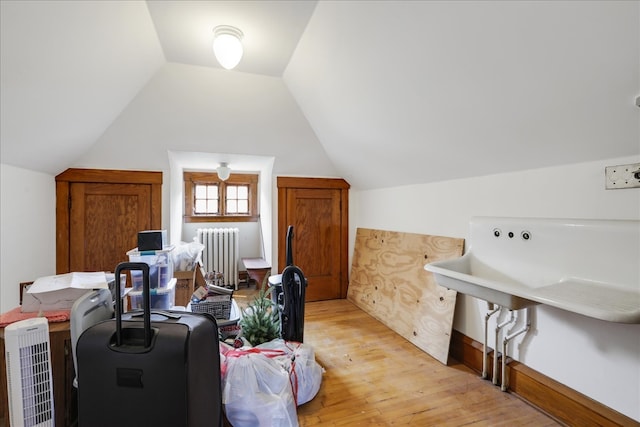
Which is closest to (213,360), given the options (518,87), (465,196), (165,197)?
(518,87)

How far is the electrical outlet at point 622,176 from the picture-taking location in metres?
1.29

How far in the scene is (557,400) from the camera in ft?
5.17

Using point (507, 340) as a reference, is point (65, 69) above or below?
above

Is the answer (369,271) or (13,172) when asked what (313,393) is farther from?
(13,172)

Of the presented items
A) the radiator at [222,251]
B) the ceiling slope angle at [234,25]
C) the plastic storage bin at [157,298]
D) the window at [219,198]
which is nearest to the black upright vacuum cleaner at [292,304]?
the plastic storage bin at [157,298]

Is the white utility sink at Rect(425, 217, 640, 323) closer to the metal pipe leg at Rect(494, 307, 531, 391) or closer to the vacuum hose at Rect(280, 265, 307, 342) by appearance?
the metal pipe leg at Rect(494, 307, 531, 391)

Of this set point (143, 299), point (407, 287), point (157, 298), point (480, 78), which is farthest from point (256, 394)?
point (480, 78)

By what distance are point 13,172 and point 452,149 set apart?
3.06 metres

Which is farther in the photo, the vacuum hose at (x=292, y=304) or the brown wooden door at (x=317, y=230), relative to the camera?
the brown wooden door at (x=317, y=230)

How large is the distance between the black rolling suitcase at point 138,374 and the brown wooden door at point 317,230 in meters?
2.44

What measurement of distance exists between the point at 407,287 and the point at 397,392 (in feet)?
3.37

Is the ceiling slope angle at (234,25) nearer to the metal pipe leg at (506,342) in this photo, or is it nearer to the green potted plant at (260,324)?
the green potted plant at (260,324)

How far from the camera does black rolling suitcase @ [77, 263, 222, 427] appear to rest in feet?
3.26

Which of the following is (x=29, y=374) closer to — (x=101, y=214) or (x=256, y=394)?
(x=256, y=394)
